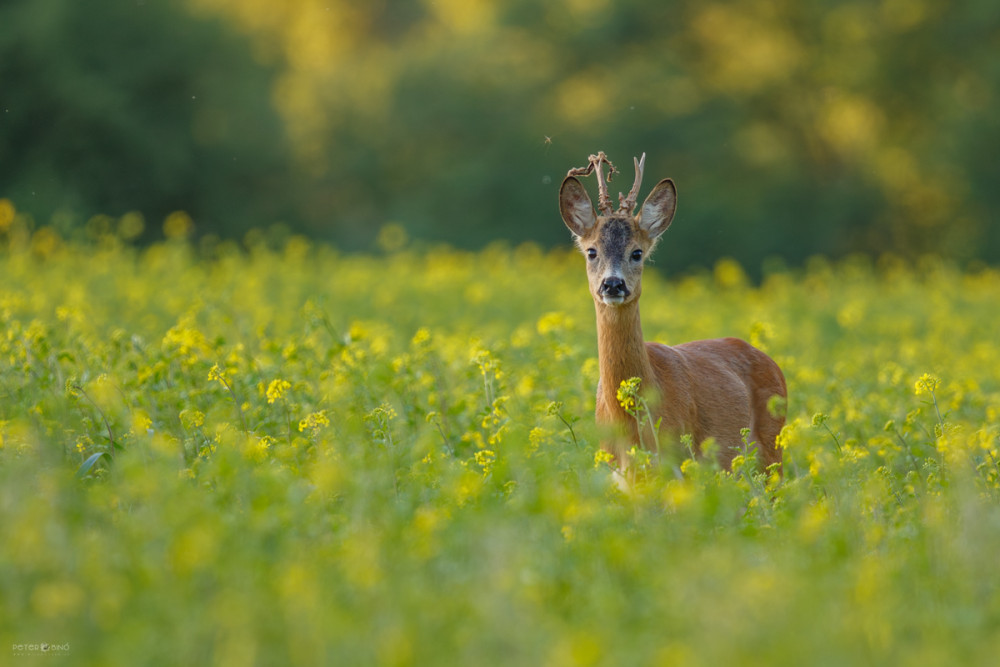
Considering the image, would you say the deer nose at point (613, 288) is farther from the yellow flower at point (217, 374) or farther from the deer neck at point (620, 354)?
the yellow flower at point (217, 374)

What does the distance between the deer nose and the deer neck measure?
13 cm

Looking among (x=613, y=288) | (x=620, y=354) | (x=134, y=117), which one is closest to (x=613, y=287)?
(x=613, y=288)

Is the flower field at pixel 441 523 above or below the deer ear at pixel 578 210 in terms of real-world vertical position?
below

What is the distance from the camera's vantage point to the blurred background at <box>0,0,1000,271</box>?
95.3 feet

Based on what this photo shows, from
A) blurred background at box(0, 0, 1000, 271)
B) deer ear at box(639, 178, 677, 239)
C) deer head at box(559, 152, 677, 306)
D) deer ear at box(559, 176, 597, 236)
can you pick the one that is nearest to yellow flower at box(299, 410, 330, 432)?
deer head at box(559, 152, 677, 306)

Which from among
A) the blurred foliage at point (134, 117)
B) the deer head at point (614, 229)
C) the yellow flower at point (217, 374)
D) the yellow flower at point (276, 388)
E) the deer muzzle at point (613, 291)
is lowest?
the yellow flower at point (276, 388)

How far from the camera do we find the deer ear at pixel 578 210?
6852 millimetres

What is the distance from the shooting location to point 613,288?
6254mm

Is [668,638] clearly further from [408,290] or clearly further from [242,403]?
[408,290]

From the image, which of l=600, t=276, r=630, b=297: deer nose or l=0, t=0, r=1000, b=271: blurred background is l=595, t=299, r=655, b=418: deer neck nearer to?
l=600, t=276, r=630, b=297: deer nose

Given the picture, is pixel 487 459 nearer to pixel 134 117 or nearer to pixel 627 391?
pixel 627 391

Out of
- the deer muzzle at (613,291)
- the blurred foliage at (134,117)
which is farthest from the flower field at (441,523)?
the blurred foliage at (134,117)

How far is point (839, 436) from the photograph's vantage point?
7.33 meters

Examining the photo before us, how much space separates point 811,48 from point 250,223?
50.1 ft
